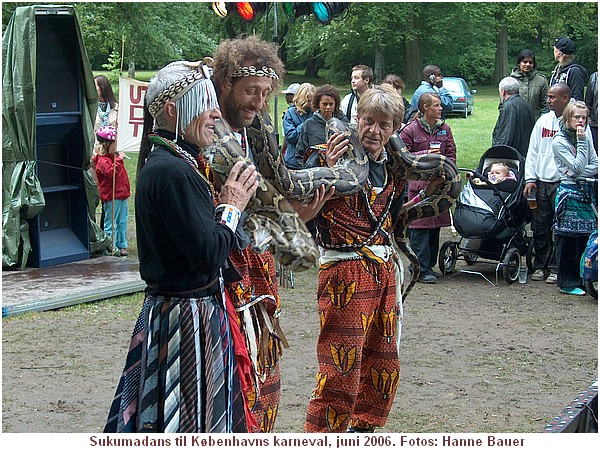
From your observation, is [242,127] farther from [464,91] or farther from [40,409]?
[464,91]

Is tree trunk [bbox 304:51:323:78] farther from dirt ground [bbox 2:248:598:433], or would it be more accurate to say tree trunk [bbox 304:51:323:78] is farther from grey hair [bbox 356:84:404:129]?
grey hair [bbox 356:84:404:129]

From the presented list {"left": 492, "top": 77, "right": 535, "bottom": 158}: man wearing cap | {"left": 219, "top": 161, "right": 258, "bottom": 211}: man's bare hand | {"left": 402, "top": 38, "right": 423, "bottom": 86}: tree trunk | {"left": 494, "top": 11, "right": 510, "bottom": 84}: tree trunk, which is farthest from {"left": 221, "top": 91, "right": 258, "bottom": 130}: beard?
{"left": 402, "top": 38, "right": 423, "bottom": 86}: tree trunk

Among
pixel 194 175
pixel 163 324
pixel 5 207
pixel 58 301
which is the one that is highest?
pixel 194 175

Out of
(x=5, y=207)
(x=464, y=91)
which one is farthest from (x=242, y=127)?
(x=464, y=91)

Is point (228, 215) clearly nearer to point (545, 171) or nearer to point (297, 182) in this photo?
point (297, 182)

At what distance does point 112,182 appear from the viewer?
9.91 metres

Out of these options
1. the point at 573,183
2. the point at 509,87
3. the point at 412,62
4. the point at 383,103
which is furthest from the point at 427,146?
the point at 412,62

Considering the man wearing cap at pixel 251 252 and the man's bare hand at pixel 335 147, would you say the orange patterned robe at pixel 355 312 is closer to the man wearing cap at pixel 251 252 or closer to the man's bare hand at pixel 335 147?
the man's bare hand at pixel 335 147

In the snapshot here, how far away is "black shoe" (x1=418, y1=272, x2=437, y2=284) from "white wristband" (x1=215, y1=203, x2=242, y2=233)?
6193 millimetres

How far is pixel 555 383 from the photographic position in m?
6.15

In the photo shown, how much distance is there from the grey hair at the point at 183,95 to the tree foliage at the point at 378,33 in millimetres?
16627

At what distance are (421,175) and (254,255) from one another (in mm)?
1293

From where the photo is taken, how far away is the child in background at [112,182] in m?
9.83

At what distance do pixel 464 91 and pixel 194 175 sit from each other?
81.8ft
